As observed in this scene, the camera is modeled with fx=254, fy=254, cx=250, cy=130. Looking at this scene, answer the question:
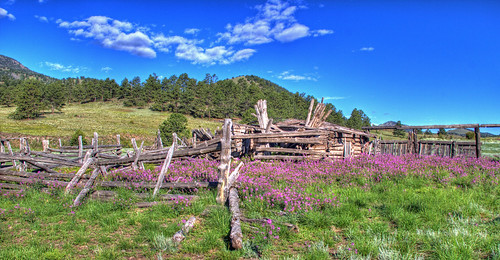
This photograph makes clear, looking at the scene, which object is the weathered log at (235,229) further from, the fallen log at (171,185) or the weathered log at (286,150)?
the weathered log at (286,150)

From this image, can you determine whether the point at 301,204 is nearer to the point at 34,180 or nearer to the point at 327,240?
the point at 327,240

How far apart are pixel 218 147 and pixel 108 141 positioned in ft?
139

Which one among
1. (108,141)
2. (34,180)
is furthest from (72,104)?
(34,180)

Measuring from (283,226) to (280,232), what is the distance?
13 centimetres

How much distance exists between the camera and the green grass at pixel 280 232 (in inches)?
157

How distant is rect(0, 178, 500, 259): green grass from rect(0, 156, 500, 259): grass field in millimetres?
19

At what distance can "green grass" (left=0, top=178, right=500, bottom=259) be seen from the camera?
3979mm

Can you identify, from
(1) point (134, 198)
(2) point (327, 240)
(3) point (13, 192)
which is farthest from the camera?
(3) point (13, 192)

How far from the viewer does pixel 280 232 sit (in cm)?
466

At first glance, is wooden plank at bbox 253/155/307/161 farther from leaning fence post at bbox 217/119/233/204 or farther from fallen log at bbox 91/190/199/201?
fallen log at bbox 91/190/199/201

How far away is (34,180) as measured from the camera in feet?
26.9

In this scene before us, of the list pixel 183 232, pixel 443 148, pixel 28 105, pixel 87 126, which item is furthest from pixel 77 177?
pixel 28 105

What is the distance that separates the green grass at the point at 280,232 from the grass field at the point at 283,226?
2cm

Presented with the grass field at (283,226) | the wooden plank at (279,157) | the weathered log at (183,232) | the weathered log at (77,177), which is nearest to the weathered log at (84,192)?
the grass field at (283,226)
